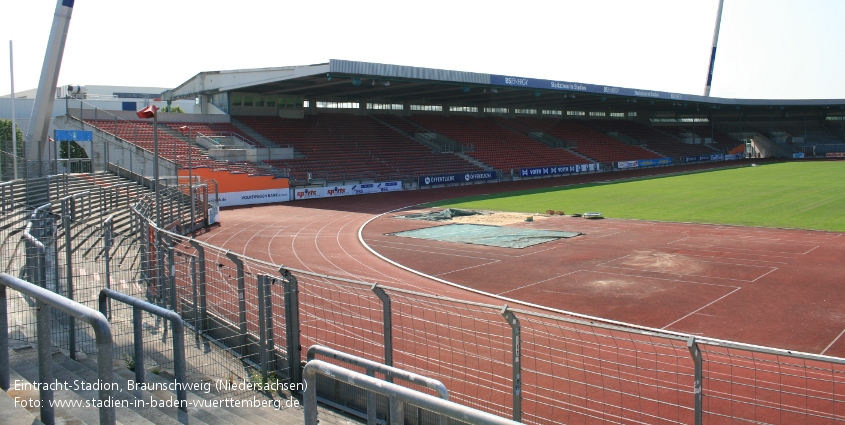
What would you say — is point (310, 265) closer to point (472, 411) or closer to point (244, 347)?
point (244, 347)

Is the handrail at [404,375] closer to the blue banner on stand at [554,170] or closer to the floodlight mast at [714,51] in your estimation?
the blue banner on stand at [554,170]

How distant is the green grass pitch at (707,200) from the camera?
88.4 feet

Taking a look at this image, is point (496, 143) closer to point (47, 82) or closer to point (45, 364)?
point (47, 82)

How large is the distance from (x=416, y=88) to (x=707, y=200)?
24.3 metres

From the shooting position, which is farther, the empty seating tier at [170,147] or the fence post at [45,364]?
the empty seating tier at [170,147]

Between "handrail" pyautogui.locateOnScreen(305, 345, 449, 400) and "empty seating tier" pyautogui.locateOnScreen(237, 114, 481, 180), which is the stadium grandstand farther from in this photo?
"empty seating tier" pyautogui.locateOnScreen(237, 114, 481, 180)

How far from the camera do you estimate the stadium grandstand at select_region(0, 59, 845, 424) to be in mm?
5832

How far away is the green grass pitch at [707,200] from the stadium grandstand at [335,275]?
5618mm

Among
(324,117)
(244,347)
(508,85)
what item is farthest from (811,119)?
(244,347)

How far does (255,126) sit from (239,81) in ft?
11.6

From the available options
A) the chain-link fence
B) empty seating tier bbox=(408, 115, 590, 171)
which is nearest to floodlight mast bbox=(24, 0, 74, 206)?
the chain-link fence

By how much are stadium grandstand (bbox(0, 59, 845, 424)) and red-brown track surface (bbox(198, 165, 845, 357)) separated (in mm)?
458

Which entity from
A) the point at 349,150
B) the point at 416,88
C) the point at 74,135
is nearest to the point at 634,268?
the point at 74,135

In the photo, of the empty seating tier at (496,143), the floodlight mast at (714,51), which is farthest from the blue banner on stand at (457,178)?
the floodlight mast at (714,51)
